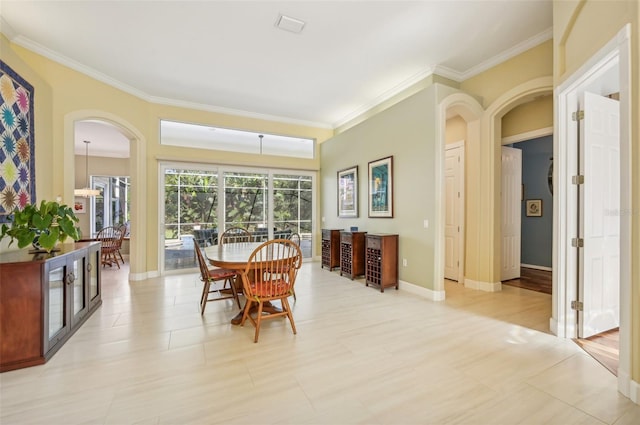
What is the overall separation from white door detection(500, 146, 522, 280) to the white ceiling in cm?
176

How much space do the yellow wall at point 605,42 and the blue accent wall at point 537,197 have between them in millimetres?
3866

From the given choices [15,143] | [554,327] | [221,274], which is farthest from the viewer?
[221,274]

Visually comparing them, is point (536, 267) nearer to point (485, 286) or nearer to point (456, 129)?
point (485, 286)

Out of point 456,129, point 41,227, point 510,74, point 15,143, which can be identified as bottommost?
point 41,227

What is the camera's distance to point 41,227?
95.0 inches

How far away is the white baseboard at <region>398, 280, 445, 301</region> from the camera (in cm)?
372

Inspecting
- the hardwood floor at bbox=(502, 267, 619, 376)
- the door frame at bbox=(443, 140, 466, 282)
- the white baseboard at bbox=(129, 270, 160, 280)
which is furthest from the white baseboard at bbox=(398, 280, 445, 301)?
the white baseboard at bbox=(129, 270, 160, 280)

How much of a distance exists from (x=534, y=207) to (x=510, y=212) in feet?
5.32

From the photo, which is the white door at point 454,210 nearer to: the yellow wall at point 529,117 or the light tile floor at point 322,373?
the yellow wall at point 529,117

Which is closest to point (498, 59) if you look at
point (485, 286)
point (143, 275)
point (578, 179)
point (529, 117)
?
point (529, 117)

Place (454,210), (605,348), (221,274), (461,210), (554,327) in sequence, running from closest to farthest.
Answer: (605,348) → (554,327) → (221,274) → (461,210) → (454,210)

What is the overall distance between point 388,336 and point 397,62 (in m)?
3.71

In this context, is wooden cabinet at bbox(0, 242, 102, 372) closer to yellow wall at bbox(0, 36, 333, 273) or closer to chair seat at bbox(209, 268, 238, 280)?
chair seat at bbox(209, 268, 238, 280)

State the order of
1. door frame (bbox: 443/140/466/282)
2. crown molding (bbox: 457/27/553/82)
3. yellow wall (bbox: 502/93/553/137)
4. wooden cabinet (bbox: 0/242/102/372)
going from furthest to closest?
door frame (bbox: 443/140/466/282) → yellow wall (bbox: 502/93/553/137) → crown molding (bbox: 457/27/553/82) → wooden cabinet (bbox: 0/242/102/372)
